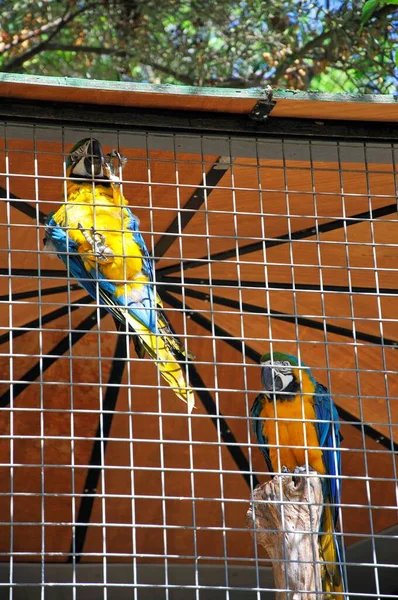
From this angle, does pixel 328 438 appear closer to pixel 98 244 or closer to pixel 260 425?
pixel 260 425

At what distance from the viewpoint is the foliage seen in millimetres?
5816

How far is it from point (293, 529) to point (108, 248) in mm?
1085

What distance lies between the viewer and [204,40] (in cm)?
604

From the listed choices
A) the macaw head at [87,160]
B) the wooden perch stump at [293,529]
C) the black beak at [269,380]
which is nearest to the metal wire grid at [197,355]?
the macaw head at [87,160]

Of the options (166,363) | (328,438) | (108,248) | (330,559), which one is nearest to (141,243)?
(108,248)

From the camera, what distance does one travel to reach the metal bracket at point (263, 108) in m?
2.55

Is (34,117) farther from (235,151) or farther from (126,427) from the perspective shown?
(126,427)

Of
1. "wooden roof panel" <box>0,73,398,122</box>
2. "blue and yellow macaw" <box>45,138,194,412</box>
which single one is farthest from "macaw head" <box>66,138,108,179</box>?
"wooden roof panel" <box>0,73,398,122</box>

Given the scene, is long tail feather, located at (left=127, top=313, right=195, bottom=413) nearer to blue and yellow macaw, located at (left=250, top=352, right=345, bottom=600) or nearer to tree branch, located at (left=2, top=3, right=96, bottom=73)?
blue and yellow macaw, located at (left=250, top=352, right=345, bottom=600)

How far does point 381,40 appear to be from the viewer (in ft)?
19.2

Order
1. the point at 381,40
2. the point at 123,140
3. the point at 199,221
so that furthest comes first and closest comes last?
the point at 381,40
the point at 199,221
the point at 123,140

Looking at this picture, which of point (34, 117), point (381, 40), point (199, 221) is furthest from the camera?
point (381, 40)

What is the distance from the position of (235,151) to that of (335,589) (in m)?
1.48

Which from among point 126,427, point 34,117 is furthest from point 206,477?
point 34,117
